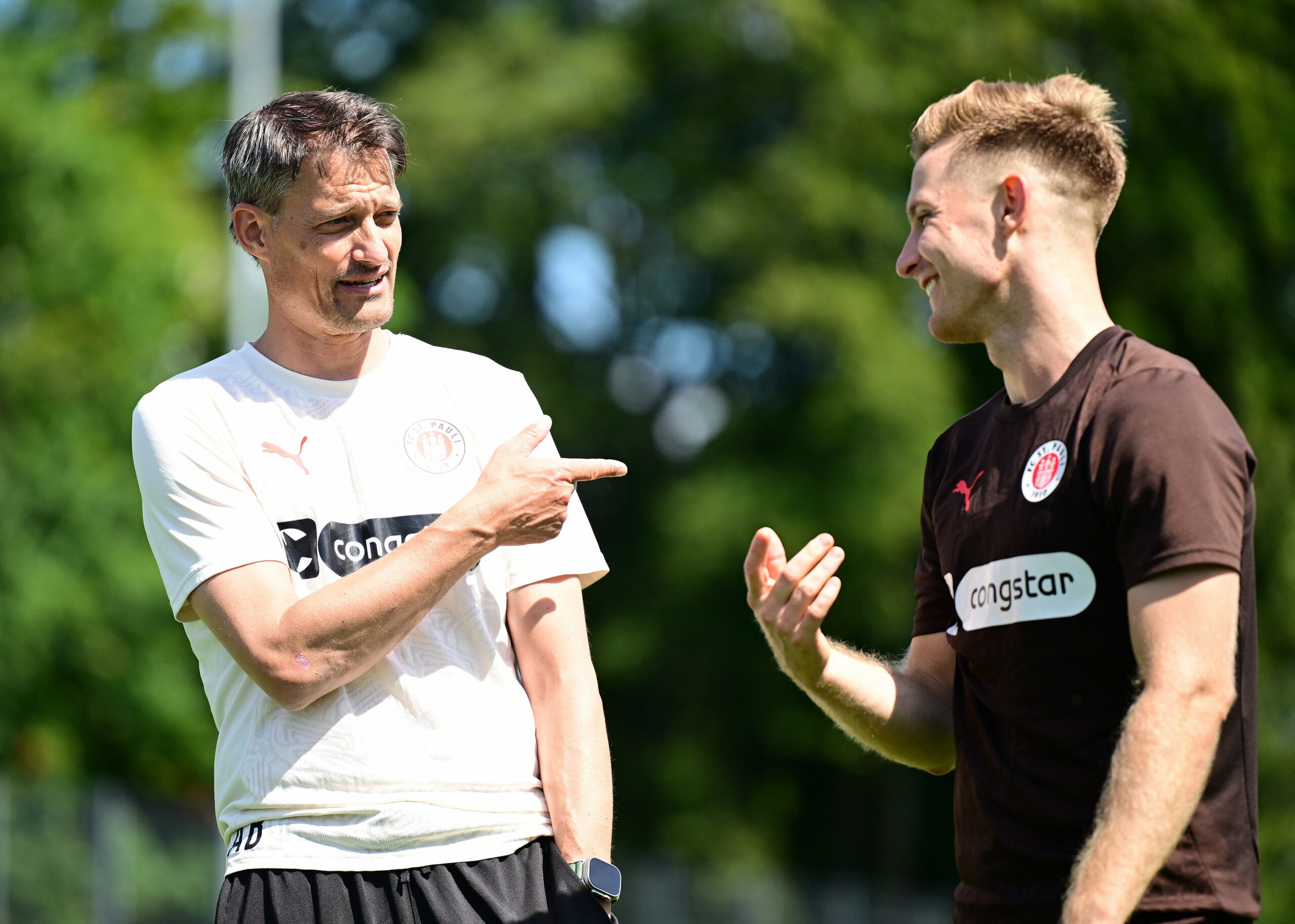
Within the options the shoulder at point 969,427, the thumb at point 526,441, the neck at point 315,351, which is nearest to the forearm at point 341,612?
the thumb at point 526,441

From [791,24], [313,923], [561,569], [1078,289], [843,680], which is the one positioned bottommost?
[313,923]

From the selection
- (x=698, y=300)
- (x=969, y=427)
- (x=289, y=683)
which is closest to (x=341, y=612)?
(x=289, y=683)

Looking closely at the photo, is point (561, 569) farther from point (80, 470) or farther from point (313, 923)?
point (80, 470)

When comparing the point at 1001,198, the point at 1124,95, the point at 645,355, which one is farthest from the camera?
the point at 645,355

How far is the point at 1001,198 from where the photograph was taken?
11.0ft

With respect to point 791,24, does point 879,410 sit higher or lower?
lower

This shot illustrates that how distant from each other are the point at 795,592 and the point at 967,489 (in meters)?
0.45

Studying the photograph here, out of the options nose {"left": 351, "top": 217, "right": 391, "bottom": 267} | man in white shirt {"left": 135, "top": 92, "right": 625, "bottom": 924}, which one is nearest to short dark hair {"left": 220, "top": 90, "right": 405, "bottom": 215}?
man in white shirt {"left": 135, "top": 92, "right": 625, "bottom": 924}

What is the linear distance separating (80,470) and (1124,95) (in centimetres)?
1224

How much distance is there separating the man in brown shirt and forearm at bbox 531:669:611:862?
1.58ft

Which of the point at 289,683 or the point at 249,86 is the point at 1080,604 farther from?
the point at 249,86

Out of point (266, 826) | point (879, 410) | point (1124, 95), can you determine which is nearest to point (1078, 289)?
point (266, 826)

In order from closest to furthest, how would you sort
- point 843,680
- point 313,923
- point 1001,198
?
1. point 313,923
2. point 1001,198
3. point 843,680

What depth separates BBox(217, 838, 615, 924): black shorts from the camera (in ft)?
10.3
